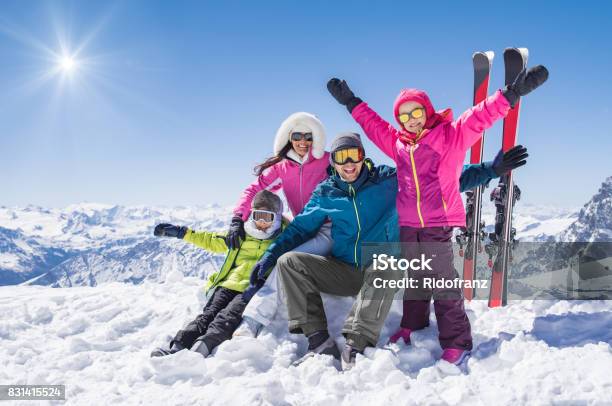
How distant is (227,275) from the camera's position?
532 centimetres

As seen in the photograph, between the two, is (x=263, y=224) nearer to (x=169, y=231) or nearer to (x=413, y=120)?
(x=169, y=231)

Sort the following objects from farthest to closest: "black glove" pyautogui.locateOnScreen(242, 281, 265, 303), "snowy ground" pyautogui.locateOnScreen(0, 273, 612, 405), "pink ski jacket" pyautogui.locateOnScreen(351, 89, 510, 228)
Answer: "black glove" pyautogui.locateOnScreen(242, 281, 265, 303) < "pink ski jacket" pyautogui.locateOnScreen(351, 89, 510, 228) < "snowy ground" pyautogui.locateOnScreen(0, 273, 612, 405)

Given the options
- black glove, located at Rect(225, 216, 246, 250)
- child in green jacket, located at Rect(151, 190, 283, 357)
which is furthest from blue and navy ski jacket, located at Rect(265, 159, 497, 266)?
black glove, located at Rect(225, 216, 246, 250)

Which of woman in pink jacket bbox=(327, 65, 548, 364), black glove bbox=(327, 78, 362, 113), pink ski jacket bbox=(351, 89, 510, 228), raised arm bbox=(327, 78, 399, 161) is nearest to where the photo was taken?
woman in pink jacket bbox=(327, 65, 548, 364)

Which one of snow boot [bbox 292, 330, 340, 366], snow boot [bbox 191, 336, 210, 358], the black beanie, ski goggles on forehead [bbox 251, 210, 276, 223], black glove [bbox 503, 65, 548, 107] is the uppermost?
black glove [bbox 503, 65, 548, 107]

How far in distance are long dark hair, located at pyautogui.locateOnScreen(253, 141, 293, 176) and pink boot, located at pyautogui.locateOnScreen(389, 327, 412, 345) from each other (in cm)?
288

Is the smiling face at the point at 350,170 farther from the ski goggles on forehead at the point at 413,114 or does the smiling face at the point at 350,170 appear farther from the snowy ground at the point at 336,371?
the snowy ground at the point at 336,371

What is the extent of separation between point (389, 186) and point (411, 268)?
86 cm

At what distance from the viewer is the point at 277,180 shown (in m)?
6.02

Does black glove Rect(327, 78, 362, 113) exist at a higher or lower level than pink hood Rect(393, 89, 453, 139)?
higher

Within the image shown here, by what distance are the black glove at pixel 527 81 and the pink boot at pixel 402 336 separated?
236cm

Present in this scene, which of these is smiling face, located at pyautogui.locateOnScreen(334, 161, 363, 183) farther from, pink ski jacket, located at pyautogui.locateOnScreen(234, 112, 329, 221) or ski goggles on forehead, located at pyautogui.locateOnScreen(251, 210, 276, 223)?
ski goggles on forehead, located at pyautogui.locateOnScreen(251, 210, 276, 223)

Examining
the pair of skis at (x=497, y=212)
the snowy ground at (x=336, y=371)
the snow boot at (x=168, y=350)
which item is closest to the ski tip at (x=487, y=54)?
the pair of skis at (x=497, y=212)

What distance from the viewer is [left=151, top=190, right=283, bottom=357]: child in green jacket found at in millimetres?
4332
